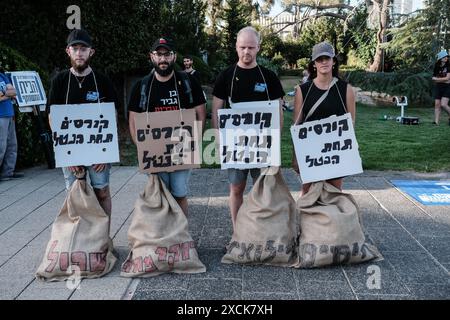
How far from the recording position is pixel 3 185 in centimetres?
725

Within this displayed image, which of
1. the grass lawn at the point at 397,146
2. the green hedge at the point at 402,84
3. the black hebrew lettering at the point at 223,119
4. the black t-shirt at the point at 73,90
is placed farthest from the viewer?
the green hedge at the point at 402,84

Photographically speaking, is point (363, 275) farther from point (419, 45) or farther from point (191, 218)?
point (419, 45)

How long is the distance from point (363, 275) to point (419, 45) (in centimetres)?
1753

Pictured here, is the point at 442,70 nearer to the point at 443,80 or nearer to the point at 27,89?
the point at 443,80

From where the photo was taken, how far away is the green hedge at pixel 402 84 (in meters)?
17.7

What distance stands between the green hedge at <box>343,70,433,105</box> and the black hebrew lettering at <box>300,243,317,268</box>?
1540 cm

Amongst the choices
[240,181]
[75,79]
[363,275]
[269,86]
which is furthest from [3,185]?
[363,275]

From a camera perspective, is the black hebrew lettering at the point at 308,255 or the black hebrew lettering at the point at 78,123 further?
the black hebrew lettering at the point at 78,123

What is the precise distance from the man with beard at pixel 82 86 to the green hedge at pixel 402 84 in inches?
625

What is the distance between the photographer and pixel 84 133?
4.17 m

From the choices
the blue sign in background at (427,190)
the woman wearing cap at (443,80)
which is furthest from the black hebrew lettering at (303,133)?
the woman wearing cap at (443,80)

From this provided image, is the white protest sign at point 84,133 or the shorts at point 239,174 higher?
the white protest sign at point 84,133

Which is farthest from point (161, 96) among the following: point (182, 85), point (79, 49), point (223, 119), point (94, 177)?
point (94, 177)

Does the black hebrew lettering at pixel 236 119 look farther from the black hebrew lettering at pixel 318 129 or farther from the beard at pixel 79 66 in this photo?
the beard at pixel 79 66
